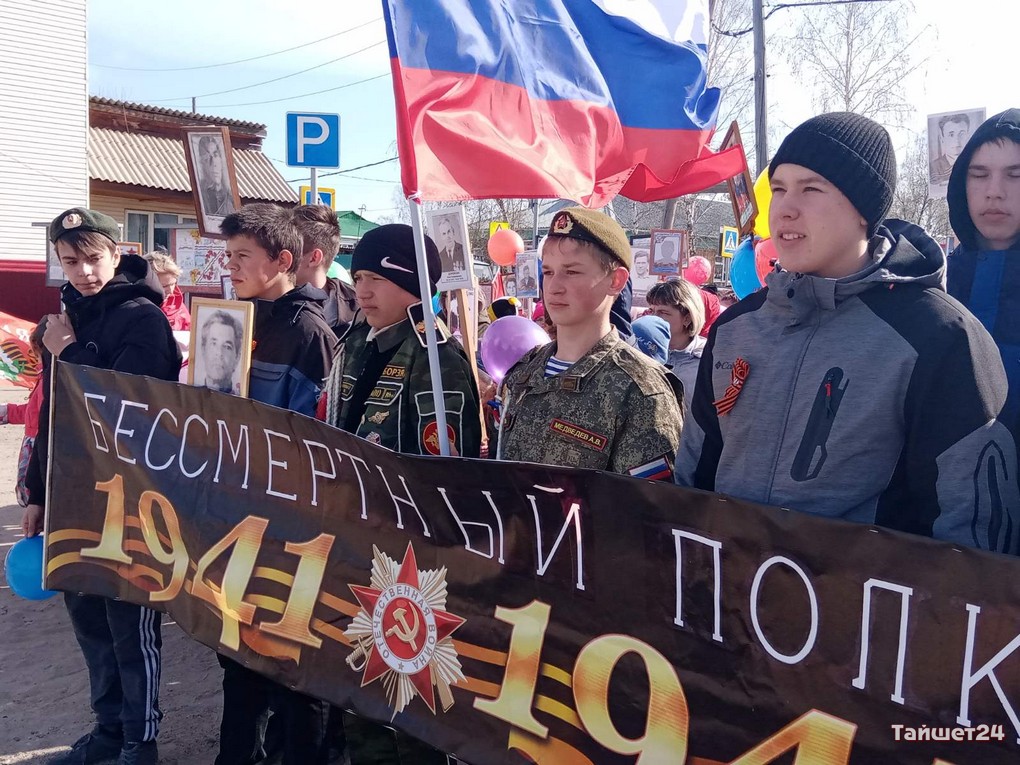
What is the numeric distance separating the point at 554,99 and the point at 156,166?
22794mm

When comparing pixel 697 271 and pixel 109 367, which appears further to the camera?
pixel 697 271

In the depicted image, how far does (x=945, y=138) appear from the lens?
5367 millimetres

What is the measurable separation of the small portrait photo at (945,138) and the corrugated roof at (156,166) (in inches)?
755

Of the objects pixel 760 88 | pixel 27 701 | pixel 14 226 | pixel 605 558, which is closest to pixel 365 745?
pixel 605 558

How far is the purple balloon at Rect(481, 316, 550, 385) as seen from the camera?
4641mm

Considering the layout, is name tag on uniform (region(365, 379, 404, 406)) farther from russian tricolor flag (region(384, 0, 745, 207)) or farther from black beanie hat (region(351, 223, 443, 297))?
russian tricolor flag (region(384, 0, 745, 207))

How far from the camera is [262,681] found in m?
3.26

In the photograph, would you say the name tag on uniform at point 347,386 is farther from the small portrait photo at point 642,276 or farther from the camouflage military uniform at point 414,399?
the small portrait photo at point 642,276

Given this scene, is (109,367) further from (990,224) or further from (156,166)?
(156,166)

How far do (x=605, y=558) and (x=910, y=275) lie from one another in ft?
3.00

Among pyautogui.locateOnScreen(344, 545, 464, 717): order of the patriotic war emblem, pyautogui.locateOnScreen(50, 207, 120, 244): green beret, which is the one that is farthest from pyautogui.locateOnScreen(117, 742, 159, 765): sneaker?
pyautogui.locateOnScreen(50, 207, 120, 244): green beret

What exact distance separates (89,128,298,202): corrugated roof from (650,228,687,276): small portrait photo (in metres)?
14.3

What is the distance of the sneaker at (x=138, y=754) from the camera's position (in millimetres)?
3342

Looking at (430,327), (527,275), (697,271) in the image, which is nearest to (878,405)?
(430,327)
